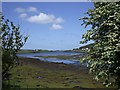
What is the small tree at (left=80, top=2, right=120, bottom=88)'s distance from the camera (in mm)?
21688

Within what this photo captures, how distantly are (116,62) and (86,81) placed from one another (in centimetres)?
3424

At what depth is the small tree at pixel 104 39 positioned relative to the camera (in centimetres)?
2169

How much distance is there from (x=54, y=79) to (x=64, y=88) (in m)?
9.14

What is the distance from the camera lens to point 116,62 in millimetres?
22188

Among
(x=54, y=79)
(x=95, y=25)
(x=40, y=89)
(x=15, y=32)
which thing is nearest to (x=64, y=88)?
(x=40, y=89)

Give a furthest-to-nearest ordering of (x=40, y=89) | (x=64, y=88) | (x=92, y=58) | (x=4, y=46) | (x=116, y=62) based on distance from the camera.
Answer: (x=64, y=88), (x=40, y=89), (x=4, y=46), (x=92, y=58), (x=116, y=62)

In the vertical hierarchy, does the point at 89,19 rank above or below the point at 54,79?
above

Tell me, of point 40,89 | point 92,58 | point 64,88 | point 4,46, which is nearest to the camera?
point 92,58

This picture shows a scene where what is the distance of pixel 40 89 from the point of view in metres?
43.6

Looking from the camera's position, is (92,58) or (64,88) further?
(64,88)

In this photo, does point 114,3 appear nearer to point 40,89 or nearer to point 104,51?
point 104,51

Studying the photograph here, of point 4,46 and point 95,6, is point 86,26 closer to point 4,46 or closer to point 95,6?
point 95,6

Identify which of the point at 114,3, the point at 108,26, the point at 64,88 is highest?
the point at 114,3

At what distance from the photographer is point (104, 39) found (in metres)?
22.9
